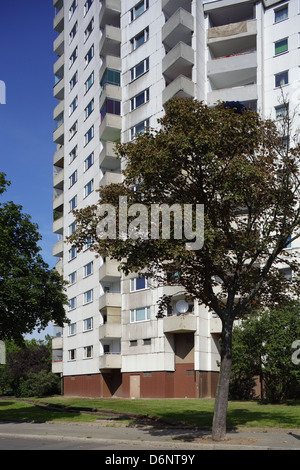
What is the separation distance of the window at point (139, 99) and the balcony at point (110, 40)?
678 centimetres

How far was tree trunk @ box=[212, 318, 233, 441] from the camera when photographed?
1587 cm

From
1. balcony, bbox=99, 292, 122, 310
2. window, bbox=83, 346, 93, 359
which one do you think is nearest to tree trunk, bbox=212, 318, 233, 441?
balcony, bbox=99, 292, 122, 310

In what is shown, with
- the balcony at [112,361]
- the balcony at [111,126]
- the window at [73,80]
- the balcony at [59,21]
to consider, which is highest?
the balcony at [59,21]

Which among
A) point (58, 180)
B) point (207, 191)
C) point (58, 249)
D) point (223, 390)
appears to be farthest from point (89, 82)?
point (223, 390)

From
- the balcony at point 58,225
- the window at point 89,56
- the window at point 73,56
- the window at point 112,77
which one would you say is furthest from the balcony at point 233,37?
the balcony at point 58,225

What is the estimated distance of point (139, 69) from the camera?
47750mm

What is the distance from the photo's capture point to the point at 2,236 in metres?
25.2

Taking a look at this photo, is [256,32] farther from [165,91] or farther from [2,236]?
[2,236]

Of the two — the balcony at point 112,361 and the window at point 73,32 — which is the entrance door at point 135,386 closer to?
the balcony at point 112,361

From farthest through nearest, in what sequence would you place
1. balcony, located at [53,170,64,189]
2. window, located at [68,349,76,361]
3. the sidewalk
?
balcony, located at [53,170,64,189] < window, located at [68,349,76,361] < the sidewalk

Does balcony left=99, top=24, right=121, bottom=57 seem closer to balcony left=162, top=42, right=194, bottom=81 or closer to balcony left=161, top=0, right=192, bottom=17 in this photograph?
balcony left=161, top=0, right=192, bottom=17

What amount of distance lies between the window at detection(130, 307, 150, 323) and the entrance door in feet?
13.9

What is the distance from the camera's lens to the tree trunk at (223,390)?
1587 centimetres

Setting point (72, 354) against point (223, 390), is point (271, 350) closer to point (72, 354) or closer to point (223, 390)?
point (223, 390)
